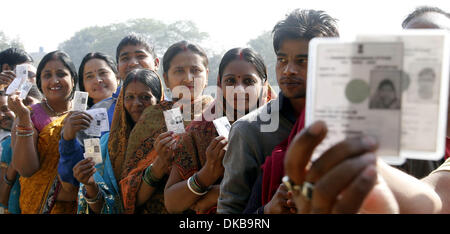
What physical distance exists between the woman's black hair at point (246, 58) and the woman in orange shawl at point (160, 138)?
413 millimetres

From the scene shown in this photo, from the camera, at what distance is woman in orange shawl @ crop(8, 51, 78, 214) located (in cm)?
340

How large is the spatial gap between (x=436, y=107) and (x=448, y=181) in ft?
2.18

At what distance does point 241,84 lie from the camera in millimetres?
2537

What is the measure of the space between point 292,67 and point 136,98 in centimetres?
159

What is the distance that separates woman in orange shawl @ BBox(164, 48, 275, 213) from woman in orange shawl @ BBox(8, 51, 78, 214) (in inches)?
48.7

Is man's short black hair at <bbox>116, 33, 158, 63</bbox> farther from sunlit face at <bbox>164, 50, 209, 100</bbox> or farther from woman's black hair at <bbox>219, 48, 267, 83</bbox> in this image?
woman's black hair at <bbox>219, 48, 267, 83</bbox>

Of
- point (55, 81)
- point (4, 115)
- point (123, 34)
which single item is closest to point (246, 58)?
point (55, 81)

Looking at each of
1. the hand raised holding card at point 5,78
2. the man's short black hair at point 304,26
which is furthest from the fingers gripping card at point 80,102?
the man's short black hair at point 304,26

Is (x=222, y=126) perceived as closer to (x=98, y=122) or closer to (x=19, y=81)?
(x=98, y=122)

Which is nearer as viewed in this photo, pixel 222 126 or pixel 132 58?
pixel 222 126

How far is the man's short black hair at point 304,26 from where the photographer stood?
192 cm

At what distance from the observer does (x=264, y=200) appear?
1704mm

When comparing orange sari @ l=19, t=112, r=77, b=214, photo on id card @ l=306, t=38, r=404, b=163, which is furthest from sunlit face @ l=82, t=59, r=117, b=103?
photo on id card @ l=306, t=38, r=404, b=163
